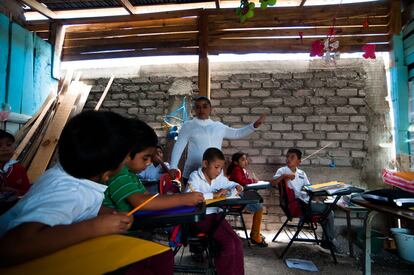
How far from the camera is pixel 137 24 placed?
4.46 metres

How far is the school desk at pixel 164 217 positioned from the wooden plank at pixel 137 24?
3779 mm

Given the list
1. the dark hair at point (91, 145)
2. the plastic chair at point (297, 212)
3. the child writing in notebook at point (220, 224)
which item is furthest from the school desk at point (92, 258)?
the plastic chair at point (297, 212)

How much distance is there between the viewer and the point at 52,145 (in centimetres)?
388

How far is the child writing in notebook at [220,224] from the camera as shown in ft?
5.88

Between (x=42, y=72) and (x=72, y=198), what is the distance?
14.4 ft

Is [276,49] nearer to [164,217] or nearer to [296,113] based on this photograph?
[296,113]

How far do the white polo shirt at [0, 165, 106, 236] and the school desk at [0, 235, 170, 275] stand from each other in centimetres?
9

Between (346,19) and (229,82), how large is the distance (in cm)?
196

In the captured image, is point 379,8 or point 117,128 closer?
point 117,128

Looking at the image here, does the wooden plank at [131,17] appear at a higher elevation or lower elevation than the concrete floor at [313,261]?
higher

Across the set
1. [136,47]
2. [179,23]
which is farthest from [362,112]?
[136,47]

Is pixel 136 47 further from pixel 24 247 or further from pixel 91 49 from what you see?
pixel 24 247

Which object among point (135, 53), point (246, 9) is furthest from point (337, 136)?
point (135, 53)

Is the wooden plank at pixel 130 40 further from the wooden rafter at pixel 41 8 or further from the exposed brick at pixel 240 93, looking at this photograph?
the exposed brick at pixel 240 93
